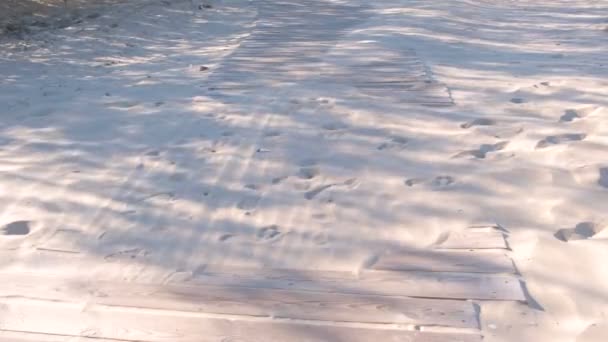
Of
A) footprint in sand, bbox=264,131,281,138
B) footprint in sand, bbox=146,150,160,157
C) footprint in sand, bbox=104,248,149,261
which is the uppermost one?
footprint in sand, bbox=104,248,149,261

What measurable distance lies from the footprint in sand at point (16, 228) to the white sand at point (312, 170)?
0.08 feet

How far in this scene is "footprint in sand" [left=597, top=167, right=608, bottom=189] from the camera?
500 centimetres

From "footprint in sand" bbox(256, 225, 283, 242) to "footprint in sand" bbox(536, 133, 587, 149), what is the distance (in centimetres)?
209

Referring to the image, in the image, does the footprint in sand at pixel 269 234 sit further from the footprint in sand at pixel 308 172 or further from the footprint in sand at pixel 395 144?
the footprint in sand at pixel 395 144

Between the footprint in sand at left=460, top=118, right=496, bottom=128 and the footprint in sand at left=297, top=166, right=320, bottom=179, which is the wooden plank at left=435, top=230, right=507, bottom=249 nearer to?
the footprint in sand at left=297, top=166, right=320, bottom=179

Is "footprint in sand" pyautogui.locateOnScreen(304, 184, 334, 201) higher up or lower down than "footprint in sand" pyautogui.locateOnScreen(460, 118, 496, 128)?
lower down

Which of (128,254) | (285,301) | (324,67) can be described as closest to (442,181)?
(285,301)

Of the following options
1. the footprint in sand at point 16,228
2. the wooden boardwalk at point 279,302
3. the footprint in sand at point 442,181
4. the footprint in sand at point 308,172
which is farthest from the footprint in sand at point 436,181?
the footprint in sand at point 16,228

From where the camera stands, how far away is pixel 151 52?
10.2 meters

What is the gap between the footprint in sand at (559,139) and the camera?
579 centimetres

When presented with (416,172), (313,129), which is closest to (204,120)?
A: (313,129)

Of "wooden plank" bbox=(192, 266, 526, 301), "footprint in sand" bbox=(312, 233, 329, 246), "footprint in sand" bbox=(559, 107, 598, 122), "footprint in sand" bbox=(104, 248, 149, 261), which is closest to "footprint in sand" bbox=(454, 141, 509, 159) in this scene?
"footprint in sand" bbox=(559, 107, 598, 122)

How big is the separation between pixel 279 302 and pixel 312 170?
1812mm

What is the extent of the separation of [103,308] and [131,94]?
167 inches
